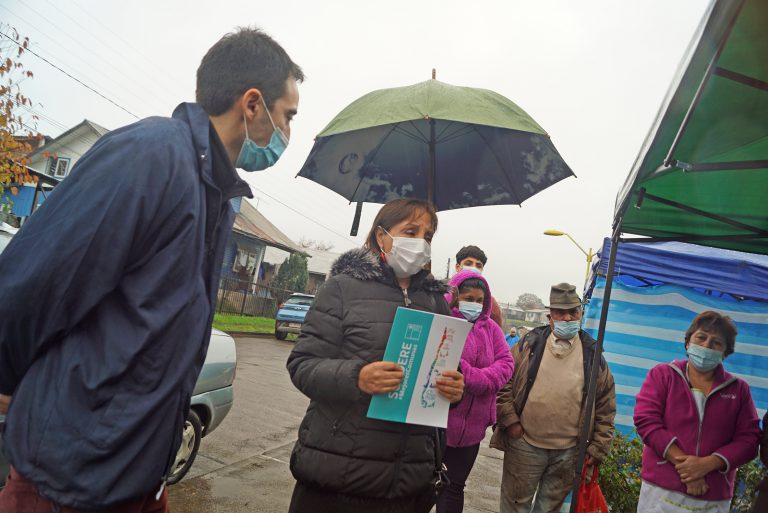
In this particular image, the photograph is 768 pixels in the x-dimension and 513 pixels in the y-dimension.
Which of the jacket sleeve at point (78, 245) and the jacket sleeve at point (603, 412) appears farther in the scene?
the jacket sleeve at point (603, 412)

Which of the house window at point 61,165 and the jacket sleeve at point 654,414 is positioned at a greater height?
the house window at point 61,165

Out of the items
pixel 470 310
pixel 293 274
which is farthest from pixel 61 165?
pixel 470 310

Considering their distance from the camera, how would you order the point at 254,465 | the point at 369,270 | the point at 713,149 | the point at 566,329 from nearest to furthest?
the point at 369,270, the point at 713,149, the point at 566,329, the point at 254,465

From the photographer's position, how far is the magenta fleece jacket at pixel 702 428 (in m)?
3.23

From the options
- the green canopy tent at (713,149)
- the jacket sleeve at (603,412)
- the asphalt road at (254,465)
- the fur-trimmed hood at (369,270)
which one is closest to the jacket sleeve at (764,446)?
the jacket sleeve at (603,412)

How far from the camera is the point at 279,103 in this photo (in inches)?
65.4

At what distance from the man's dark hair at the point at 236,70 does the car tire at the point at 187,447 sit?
134 inches

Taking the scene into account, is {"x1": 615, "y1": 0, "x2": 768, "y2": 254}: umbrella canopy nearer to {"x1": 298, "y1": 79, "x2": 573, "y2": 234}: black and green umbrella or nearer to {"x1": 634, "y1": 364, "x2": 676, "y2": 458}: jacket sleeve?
{"x1": 298, "y1": 79, "x2": 573, "y2": 234}: black and green umbrella

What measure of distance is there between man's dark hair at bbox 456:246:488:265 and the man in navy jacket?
138 inches

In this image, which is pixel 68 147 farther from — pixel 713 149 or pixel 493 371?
pixel 713 149

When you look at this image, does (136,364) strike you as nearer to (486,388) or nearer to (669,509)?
(486,388)

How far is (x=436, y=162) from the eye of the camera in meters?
3.69

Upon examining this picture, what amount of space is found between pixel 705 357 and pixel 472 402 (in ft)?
5.22

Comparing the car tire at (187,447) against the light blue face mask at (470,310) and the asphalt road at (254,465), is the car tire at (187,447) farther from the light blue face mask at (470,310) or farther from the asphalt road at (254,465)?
the light blue face mask at (470,310)
